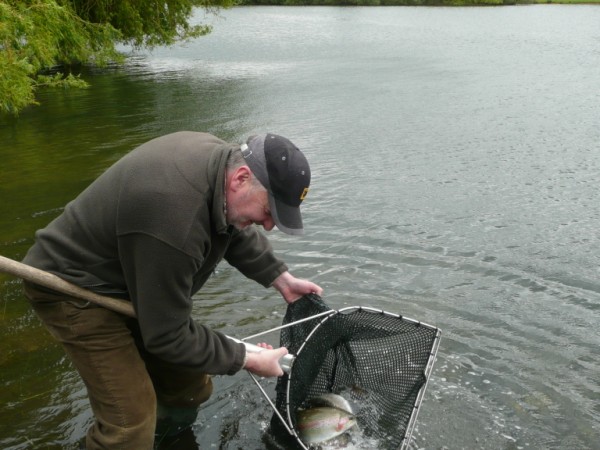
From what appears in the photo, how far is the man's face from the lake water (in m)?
2.17

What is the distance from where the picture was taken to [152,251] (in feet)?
9.82

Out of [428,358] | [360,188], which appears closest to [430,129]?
[360,188]

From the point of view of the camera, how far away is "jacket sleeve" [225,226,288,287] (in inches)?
160

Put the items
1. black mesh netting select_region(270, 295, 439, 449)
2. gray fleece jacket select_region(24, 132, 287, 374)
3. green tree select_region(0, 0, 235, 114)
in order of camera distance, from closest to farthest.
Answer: gray fleece jacket select_region(24, 132, 287, 374) → black mesh netting select_region(270, 295, 439, 449) → green tree select_region(0, 0, 235, 114)


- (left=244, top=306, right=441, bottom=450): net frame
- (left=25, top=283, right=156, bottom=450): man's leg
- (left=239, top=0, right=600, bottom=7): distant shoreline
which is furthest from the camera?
(left=239, top=0, right=600, bottom=7): distant shoreline

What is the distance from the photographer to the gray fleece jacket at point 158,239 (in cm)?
299

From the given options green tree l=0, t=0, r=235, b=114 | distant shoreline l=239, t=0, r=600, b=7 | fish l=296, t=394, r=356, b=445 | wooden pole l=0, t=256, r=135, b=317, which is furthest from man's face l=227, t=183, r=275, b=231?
distant shoreline l=239, t=0, r=600, b=7

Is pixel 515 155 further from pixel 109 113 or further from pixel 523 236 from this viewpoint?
pixel 109 113

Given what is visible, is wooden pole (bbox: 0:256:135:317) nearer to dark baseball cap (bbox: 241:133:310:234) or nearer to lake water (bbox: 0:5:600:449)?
dark baseball cap (bbox: 241:133:310:234)

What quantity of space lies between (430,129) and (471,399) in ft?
34.9

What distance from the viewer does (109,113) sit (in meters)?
17.3

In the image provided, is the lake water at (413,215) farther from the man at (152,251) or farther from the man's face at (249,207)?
the man's face at (249,207)

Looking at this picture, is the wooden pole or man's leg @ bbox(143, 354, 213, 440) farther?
man's leg @ bbox(143, 354, 213, 440)

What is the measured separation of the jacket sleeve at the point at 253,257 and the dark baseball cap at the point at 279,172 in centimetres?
88
